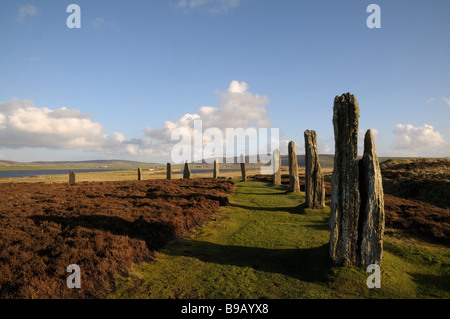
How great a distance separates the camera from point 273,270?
26.1ft

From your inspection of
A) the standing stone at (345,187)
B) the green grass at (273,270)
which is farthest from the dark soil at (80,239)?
the standing stone at (345,187)

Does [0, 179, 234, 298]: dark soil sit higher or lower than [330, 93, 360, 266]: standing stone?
lower

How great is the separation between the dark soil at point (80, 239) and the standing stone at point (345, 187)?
640 centimetres

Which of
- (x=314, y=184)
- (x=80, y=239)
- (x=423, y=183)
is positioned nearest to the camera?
(x=80, y=239)

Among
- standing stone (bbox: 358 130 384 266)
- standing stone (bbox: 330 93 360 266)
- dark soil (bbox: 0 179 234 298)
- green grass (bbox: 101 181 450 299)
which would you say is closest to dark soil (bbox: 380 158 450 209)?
green grass (bbox: 101 181 450 299)

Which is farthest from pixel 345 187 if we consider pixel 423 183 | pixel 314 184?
pixel 423 183

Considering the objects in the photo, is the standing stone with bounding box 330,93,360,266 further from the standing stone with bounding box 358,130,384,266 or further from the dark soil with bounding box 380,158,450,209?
the dark soil with bounding box 380,158,450,209

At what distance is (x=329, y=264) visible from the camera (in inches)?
309

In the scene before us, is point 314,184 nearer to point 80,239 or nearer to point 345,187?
point 345,187

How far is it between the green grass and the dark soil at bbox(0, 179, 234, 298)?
63cm

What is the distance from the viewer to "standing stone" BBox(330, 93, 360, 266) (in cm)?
770

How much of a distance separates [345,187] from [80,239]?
9092 millimetres
